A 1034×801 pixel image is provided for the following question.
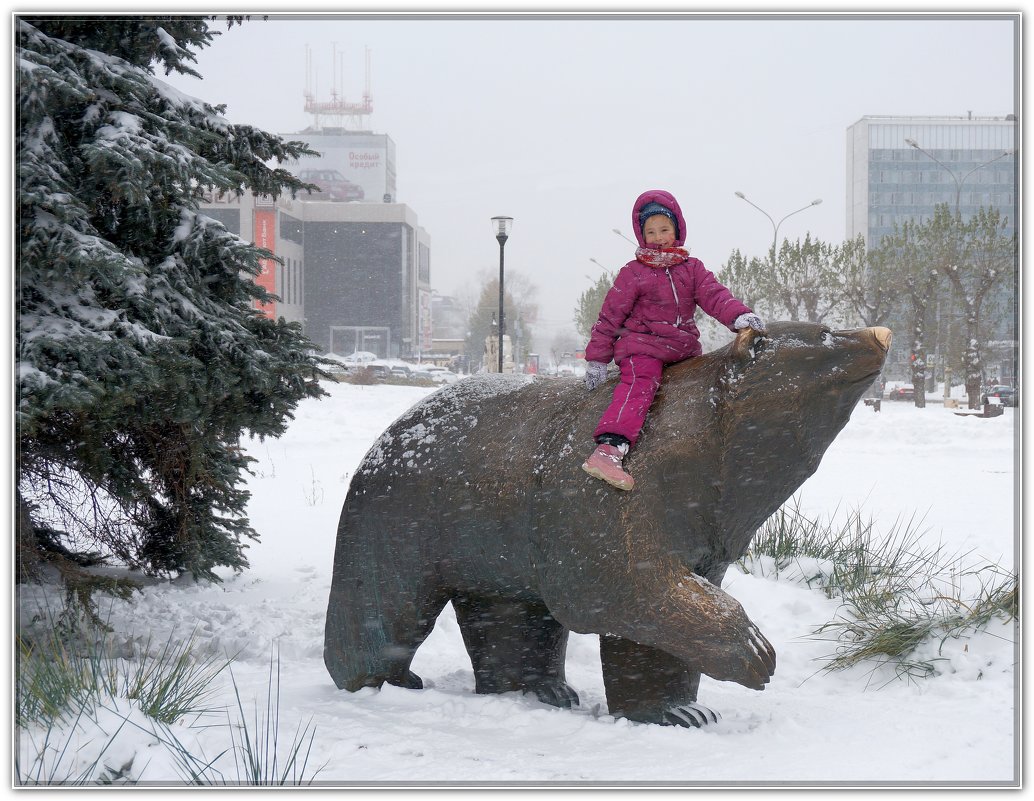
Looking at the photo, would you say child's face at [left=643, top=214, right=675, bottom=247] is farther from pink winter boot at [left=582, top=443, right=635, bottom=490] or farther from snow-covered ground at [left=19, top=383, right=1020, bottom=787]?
snow-covered ground at [left=19, top=383, right=1020, bottom=787]

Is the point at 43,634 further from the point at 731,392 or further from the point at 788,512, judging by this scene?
the point at 788,512

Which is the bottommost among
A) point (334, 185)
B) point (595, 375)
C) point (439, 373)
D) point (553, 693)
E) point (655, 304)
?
point (553, 693)

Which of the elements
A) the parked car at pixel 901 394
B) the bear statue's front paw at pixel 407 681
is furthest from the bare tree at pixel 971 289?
the bear statue's front paw at pixel 407 681

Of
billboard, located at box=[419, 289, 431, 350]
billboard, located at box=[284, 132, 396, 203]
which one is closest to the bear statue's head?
billboard, located at box=[284, 132, 396, 203]

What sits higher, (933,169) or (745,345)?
(933,169)

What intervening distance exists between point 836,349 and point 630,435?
29.1 inches

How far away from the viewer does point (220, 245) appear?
4.20 metres

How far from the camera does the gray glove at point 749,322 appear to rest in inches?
121

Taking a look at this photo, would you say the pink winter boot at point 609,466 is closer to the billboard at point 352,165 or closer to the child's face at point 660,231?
the child's face at point 660,231

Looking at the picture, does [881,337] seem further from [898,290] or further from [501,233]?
[898,290]

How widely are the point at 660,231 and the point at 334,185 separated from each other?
4133mm

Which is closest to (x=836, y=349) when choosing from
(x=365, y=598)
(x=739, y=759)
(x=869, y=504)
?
(x=739, y=759)

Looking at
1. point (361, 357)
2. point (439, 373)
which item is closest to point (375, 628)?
point (361, 357)

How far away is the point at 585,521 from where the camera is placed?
3115 mm
